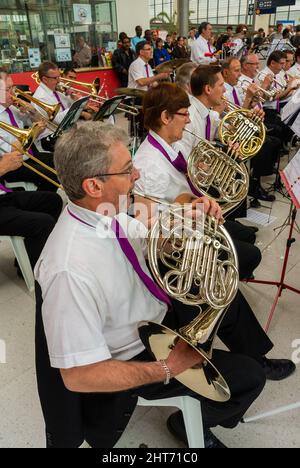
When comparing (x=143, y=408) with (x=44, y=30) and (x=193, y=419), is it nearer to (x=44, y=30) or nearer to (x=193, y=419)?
(x=193, y=419)

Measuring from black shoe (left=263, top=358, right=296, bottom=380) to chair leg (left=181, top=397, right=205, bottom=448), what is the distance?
26.1 inches

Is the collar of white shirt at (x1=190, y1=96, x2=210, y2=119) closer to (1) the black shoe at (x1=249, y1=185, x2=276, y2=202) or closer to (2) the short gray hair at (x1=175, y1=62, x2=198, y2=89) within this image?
(2) the short gray hair at (x1=175, y1=62, x2=198, y2=89)

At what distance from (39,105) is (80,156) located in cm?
294

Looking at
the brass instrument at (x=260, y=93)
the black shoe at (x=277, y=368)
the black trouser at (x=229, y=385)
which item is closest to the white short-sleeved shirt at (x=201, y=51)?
the brass instrument at (x=260, y=93)

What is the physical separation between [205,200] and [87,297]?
0.70 meters

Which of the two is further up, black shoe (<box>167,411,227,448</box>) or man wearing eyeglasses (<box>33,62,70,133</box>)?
man wearing eyeglasses (<box>33,62,70,133</box>)

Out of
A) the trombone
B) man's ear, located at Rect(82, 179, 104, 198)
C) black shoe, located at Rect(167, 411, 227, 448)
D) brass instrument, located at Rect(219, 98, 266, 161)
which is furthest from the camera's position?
the trombone

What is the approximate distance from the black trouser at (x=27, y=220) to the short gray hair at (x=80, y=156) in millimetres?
1361

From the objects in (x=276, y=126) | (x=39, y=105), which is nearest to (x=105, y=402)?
(x=39, y=105)

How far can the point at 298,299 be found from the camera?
2471 millimetres

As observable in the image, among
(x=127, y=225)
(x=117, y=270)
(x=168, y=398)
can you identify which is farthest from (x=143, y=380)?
(x=127, y=225)

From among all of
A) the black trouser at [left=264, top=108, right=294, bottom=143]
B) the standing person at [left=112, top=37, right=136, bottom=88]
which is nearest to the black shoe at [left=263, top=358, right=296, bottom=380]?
the black trouser at [left=264, top=108, right=294, bottom=143]

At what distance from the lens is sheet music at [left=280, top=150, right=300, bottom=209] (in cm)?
185
